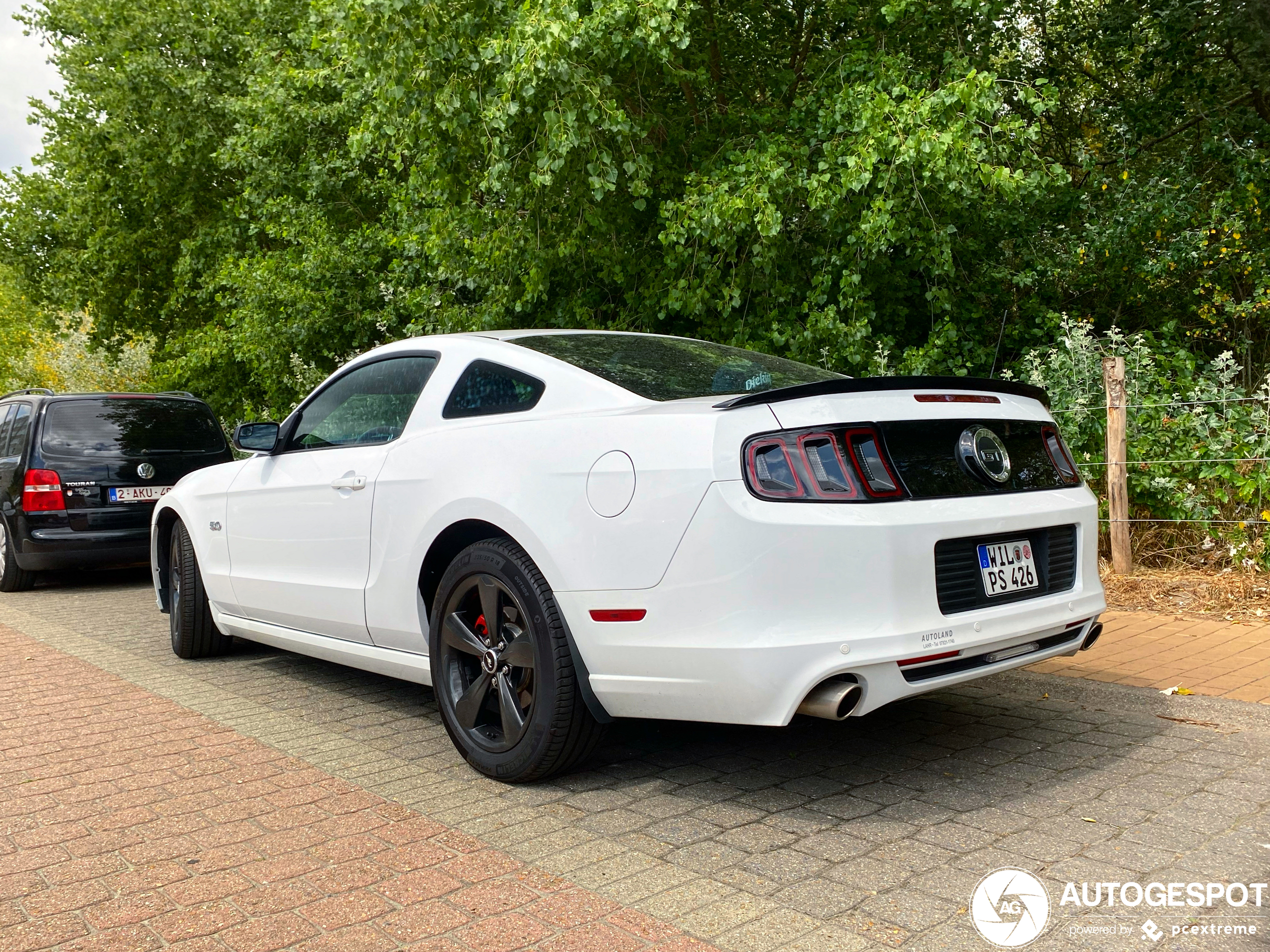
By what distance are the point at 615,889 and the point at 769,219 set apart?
6.20 m

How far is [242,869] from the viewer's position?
3271 millimetres

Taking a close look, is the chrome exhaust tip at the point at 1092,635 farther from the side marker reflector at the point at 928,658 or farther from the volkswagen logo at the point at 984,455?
the side marker reflector at the point at 928,658

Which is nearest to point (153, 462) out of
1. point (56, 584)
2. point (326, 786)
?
point (56, 584)

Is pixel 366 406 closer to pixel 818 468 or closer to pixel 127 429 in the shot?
pixel 818 468

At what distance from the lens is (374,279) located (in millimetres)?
13953

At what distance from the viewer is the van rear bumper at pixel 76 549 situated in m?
9.57

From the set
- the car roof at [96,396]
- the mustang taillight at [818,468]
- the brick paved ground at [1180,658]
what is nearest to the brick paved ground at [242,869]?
the mustang taillight at [818,468]

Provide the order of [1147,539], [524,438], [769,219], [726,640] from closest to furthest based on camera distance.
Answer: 1. [726,640]
2. [524,438]
3. [1147,539]
4. [769,219]

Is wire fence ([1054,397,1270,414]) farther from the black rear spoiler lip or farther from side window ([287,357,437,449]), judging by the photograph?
side window ([287,357,437,449])

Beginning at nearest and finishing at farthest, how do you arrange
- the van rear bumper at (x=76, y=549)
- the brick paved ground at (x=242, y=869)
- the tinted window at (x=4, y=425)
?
the brick paved ground at (x=242, y=869) < the van rear bumper at (x=76, y=549) < the tinted window at (x=4, y=425)

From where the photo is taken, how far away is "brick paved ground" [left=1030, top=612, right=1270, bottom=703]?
5.11 meters

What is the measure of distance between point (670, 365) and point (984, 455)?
49.2 inches

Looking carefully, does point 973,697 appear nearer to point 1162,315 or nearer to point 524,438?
point 524,438

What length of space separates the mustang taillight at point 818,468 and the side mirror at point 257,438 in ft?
9.65
